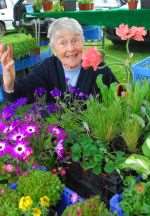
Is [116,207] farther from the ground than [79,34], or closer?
closer

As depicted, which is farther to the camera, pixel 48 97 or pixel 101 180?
pixel 48 97

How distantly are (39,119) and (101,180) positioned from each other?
0.47 m

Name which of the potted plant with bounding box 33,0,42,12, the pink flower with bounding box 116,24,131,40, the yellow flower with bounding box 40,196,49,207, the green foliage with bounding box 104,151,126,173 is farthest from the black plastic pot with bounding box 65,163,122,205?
the potted plant with bounding box 33,0,42,12

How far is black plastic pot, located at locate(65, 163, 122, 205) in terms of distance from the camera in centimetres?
152

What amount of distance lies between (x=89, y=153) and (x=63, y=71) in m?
1.19

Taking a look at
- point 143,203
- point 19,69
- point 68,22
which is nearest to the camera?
point 143,203

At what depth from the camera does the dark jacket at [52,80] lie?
100 inches

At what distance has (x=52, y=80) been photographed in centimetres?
269

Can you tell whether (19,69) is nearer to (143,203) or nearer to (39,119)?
(39,119)

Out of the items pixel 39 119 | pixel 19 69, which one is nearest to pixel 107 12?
pixel 19 69

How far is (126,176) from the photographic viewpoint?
1.49 metres

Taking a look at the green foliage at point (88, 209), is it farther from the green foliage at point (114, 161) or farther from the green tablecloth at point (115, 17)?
the green tablecloth at point (115, 17)

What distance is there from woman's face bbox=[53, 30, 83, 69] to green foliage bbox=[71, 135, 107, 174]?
100 cm

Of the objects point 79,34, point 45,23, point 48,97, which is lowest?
point 45,23
